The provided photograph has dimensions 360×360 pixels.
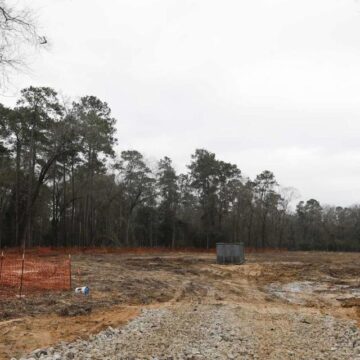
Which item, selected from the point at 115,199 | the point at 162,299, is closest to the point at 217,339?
the point at 162,299

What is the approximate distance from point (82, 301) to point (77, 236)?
4612 centimetres

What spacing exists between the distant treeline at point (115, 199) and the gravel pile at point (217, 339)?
27.4 meters

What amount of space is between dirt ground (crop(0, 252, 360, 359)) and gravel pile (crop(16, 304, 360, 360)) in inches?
20.0

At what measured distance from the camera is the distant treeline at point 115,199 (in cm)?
4197

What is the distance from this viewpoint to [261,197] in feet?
280

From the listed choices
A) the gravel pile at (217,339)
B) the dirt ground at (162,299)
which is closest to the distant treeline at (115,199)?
the dirt ground at (162,299)

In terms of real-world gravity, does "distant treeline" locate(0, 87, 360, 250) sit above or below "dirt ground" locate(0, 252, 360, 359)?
above

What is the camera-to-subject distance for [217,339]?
31.0ft

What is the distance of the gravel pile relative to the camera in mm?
8141

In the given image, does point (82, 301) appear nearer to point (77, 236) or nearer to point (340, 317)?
point (340, 317)

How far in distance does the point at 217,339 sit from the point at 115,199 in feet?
176

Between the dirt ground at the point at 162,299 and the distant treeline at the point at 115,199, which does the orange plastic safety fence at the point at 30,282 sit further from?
the distant treeline at the point at 115,199

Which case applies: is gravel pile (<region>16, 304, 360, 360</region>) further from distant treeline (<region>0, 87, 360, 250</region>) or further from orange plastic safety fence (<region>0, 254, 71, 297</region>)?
distant treeline (<region>0, 87, 360, 250</region>)

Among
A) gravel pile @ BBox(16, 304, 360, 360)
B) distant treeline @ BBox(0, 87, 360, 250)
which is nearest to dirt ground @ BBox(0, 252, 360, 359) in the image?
gravel pile @ BBox(16, 304, 360, 360)
